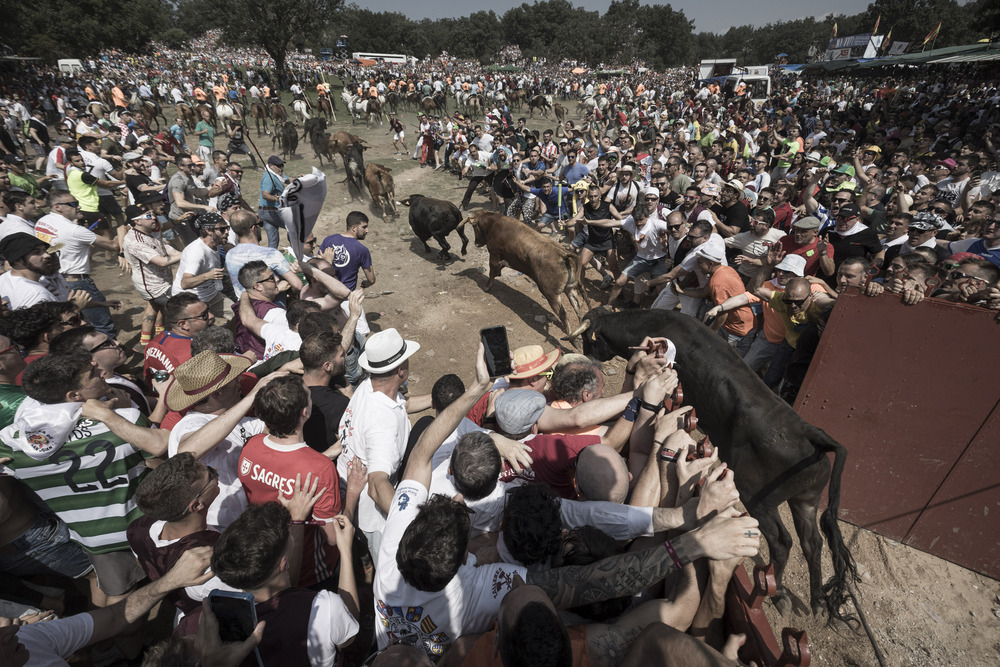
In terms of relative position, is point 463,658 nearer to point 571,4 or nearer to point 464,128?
point 464,128

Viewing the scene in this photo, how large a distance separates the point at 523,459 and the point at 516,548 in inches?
26.1

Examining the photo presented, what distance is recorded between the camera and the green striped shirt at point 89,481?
107 inches

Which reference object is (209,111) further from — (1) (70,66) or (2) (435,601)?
(2) (435,601)

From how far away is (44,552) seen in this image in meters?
3.03

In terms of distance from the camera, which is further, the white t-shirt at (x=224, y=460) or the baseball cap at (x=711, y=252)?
the baseball cap at (x=711, y=252)

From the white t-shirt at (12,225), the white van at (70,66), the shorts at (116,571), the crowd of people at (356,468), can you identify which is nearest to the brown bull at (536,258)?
the crowd of people at (356,468)

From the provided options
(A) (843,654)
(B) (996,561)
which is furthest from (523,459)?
(B) (996,561)

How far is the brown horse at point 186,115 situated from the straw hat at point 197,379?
21.0 metres

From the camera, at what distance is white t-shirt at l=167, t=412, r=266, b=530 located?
9.23 ft

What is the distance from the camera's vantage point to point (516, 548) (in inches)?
80.8

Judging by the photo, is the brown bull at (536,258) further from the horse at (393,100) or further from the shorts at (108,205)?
the horse at (393,100)

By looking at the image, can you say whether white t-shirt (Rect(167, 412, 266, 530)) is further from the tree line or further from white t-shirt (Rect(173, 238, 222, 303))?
the tree line

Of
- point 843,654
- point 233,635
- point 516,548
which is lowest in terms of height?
point 843,654

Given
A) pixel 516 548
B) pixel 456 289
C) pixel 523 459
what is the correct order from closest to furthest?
1. pixel 516 548
2. pixel 523 459
3. pixel 456 289
